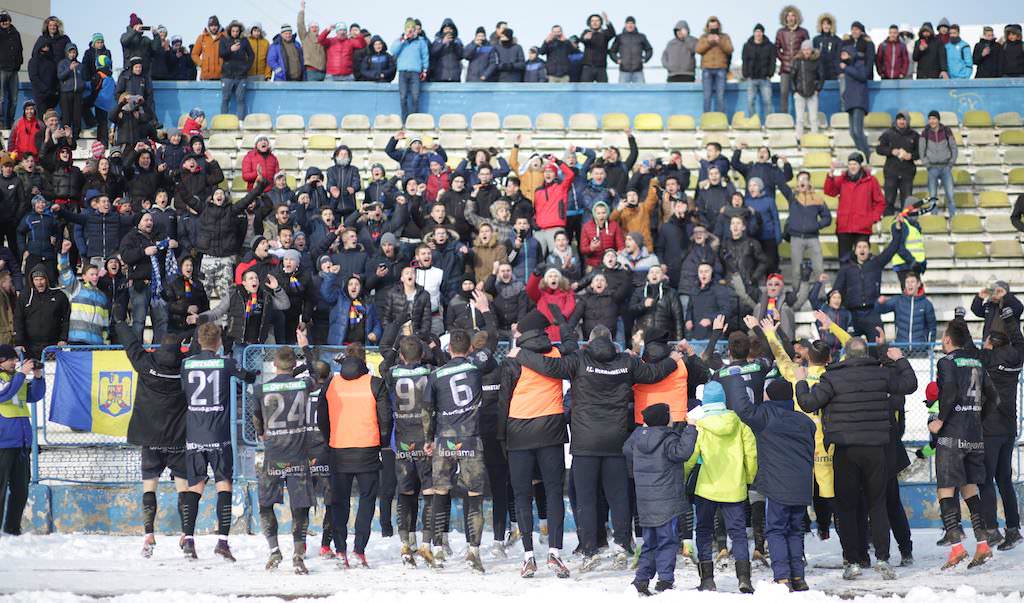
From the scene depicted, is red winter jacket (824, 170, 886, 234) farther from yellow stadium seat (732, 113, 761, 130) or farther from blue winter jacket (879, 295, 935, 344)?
yellow stadium seat (732, 113, 761, 130)

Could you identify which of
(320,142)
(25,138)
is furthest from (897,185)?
(25,138)

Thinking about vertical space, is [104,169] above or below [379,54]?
below

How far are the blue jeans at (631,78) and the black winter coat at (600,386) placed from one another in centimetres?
1203

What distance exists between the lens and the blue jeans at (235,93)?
20.7 meters

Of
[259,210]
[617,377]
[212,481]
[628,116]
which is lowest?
[212,481]

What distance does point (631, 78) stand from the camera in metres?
21.5

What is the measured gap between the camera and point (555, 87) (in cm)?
2133

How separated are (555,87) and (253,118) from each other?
505 centimetres

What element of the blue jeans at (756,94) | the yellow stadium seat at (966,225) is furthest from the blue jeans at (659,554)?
the blue jeans at (756,94)

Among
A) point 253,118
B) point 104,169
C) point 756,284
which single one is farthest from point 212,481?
point 253,118

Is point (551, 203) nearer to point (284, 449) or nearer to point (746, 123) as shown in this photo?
point (746, 123)

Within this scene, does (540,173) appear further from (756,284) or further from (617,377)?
(617,377)

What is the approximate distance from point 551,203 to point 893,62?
815 centimetres

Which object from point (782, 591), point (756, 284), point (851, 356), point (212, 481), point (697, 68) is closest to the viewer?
point (782, 591)
